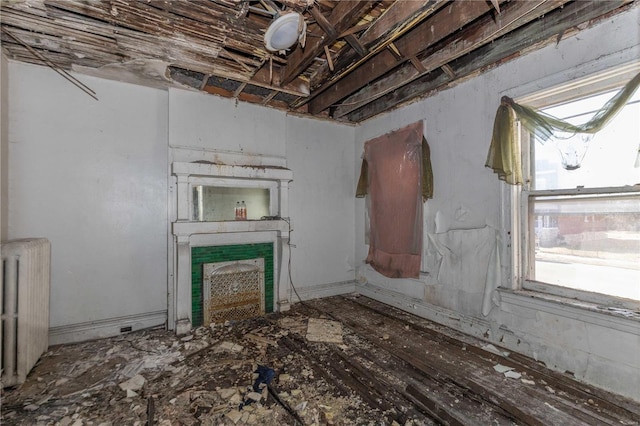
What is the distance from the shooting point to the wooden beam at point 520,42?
1.99 m

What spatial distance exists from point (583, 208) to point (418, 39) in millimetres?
1958

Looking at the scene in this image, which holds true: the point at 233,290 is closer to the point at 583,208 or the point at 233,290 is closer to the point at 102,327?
the point at 102,327

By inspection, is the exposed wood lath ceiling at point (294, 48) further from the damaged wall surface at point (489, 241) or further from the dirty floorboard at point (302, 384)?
the dirty floorboard at point (302, 384)

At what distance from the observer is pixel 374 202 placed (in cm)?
411

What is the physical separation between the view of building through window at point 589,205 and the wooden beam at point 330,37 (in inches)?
74.7

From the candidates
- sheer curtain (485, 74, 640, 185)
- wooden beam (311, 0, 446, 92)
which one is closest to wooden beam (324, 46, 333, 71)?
wooden beam (311, 0, 446, 92)

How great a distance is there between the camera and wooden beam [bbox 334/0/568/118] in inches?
77.9

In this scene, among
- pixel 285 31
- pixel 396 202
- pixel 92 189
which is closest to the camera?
pixel 285 31

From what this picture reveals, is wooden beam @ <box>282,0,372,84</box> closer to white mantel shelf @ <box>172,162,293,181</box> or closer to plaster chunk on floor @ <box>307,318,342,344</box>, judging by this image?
white mantel shelf @ <box>172,162,293,181</box>

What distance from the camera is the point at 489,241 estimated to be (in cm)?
278

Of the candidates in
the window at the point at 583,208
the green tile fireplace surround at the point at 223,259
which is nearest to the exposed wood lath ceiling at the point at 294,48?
the window at the point at 583,208

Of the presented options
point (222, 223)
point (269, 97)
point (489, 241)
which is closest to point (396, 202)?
point (489, 241)

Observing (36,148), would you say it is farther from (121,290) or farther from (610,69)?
(610,69)

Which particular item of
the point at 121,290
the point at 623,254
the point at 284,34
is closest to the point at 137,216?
the point at 121,290
